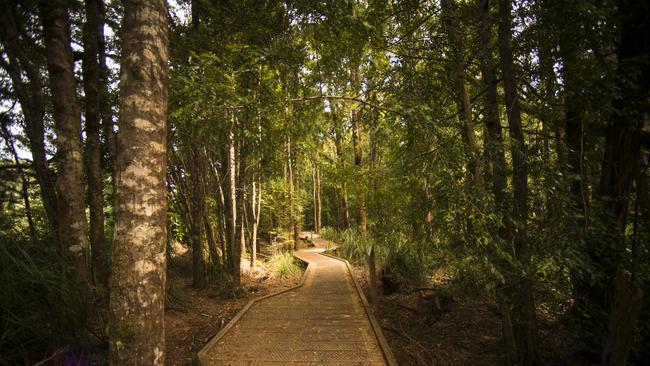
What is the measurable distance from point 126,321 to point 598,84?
5.30 m

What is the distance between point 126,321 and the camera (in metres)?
2.18

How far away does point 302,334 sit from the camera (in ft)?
16.6

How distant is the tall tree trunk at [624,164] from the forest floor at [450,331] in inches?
74.8

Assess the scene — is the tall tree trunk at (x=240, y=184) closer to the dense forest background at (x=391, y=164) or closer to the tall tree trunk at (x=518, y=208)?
the dense forest background at (x=391, y=164)

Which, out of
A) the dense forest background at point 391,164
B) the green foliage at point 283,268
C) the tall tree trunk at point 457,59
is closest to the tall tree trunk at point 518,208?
the dense forest background at point 391,164

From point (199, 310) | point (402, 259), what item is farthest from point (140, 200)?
point (402, 259)

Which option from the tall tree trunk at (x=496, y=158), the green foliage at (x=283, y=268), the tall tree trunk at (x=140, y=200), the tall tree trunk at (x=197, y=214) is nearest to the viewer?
the tall tree trunk at (x=140, y=200)

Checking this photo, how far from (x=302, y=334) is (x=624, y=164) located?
17.8ft

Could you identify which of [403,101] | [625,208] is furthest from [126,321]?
[625,208]

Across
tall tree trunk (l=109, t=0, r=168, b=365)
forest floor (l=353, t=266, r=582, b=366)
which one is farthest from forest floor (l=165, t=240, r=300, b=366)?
forest floor (l=353, t=266, r=582, b=366)

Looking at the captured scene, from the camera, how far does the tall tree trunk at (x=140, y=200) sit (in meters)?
→ 2.19

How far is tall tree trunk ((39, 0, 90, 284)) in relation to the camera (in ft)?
13.4

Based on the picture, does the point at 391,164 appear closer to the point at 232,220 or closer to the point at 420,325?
the point at 420,325

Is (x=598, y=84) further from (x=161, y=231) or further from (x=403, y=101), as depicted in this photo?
(x=161, y=231)
